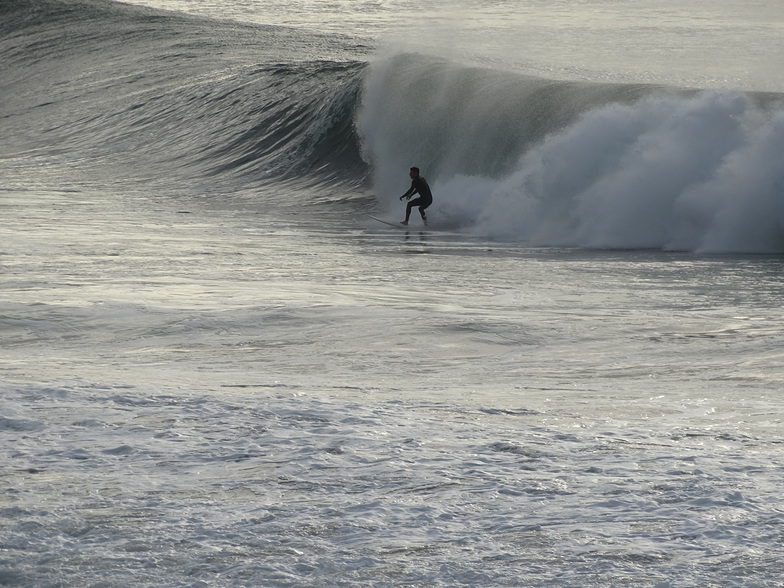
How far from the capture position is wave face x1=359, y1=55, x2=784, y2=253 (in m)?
12.6

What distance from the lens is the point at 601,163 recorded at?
47.2ft

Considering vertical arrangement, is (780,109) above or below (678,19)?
below

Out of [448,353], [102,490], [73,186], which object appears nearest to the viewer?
[102,490]

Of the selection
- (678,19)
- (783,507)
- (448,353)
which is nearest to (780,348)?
(448,353)

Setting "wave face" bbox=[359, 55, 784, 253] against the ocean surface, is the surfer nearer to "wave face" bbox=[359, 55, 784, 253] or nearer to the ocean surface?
the ocean surface

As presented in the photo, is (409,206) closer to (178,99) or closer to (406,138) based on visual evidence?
(406,138)

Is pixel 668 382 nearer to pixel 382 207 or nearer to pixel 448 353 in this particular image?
pixel 448 353

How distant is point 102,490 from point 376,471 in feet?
3.16

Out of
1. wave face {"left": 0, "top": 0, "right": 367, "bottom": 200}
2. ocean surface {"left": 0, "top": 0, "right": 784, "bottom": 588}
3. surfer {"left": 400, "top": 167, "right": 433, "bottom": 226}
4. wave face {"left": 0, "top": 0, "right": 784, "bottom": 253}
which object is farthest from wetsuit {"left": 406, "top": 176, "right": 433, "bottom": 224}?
wave face {"left": 0, "top": 0, "right": 367, "bottom": 200}

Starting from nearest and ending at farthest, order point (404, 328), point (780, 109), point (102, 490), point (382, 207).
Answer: point (102, 490)
point (404, 328)
point (780, 109)
point (382, 207)

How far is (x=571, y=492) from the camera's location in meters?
3.95

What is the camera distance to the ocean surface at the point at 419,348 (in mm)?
3611

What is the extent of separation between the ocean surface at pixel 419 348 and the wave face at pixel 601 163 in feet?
0.14

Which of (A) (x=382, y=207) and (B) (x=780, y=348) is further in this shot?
(A) (x=382, y=207)
